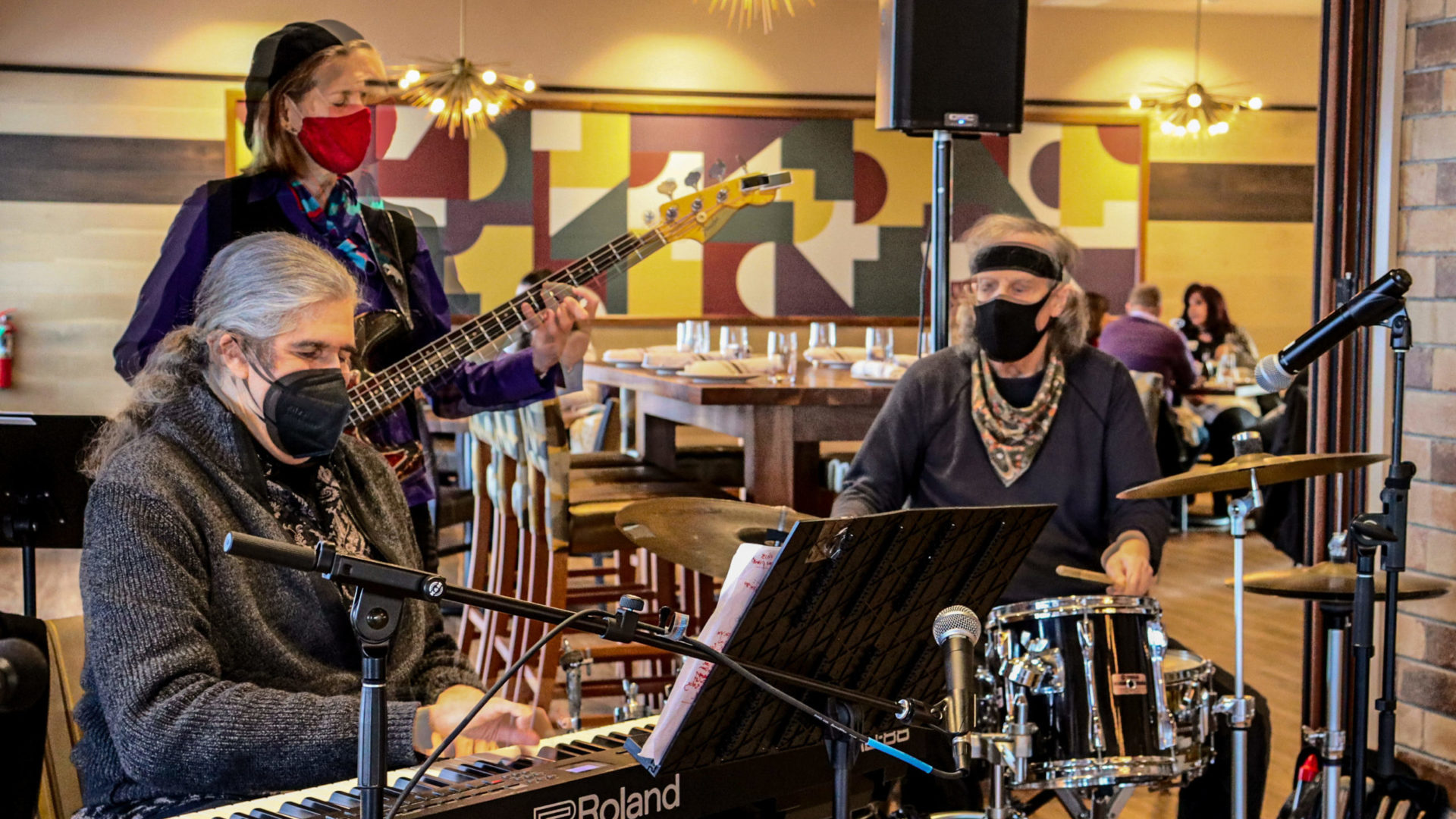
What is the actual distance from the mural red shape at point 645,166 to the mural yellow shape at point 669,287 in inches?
16.9

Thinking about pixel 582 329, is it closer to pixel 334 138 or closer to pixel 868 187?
pixel 334 138

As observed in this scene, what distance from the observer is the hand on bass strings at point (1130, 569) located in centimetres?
234

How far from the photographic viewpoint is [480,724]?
147cm

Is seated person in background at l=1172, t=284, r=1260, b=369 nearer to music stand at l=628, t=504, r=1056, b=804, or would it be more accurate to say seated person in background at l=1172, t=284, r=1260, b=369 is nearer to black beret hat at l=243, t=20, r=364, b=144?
black beret hat at l=243, t=20, r=364, b=144

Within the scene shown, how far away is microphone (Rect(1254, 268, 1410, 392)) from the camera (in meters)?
2.02

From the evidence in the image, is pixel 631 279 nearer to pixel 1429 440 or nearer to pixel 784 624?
pixel 1429 440

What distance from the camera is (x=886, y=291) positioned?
8.11 metres

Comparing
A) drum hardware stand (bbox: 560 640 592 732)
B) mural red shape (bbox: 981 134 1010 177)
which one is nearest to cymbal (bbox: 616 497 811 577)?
drum hardware stand (bbox: 560 640 592 732)

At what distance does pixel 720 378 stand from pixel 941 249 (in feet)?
2.34

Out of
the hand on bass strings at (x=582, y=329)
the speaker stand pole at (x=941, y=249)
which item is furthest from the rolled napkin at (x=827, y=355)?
the hand on bass strings at (x=582, y=329)

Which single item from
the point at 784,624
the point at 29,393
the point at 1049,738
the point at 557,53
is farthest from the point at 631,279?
the point at 784,624

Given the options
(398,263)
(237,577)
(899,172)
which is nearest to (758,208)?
(899,172)

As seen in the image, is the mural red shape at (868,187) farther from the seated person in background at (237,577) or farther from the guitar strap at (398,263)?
the seated person in background at (237,577)

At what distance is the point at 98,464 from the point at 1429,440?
7.85 feet
